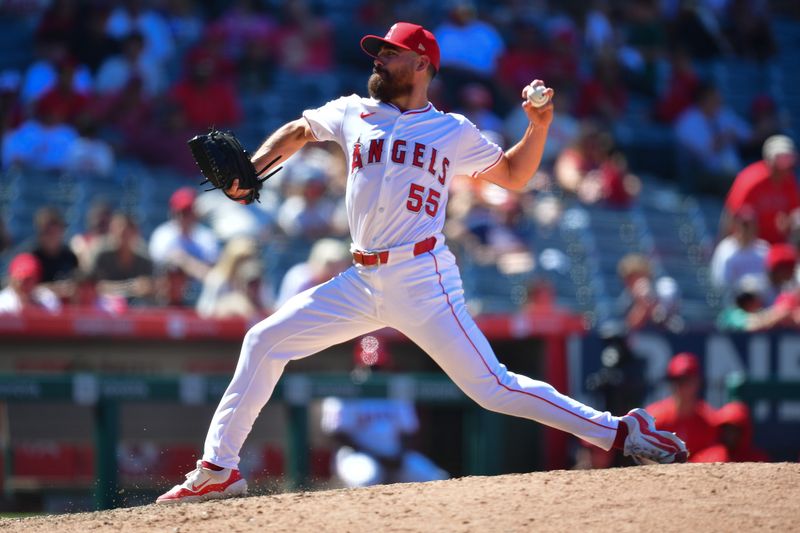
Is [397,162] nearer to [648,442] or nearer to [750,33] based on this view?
[648,442]

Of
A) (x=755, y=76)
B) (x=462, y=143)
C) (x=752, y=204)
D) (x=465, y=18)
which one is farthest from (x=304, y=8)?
(x=462, y=143)

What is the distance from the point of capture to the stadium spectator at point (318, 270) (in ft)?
26.5

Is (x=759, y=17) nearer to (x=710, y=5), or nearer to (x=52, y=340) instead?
(x=710, y=5)

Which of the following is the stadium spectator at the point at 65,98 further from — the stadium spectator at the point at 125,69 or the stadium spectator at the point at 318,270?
the stadium spectator at the point at 318,270

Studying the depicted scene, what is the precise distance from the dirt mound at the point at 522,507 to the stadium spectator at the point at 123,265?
362 cm

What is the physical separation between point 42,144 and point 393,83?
618 centimetres

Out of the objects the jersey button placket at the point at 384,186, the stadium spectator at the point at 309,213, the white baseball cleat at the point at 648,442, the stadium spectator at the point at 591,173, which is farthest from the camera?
the stadium spectator at the point at 591,173

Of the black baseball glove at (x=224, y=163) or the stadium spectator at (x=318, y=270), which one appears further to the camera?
the stadium spectator at (x=318, y=270)

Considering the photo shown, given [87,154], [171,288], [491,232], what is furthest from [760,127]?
[171,288]

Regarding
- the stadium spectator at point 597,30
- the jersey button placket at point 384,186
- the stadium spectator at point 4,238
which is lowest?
the stadium spectator at point 4,238

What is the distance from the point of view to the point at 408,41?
4812 mm

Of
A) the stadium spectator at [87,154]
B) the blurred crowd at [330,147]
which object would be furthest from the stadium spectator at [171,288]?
the stadium spectator at [87,154]

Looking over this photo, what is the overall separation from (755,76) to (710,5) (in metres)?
1.34

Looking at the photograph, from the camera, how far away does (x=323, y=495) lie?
4941mm
